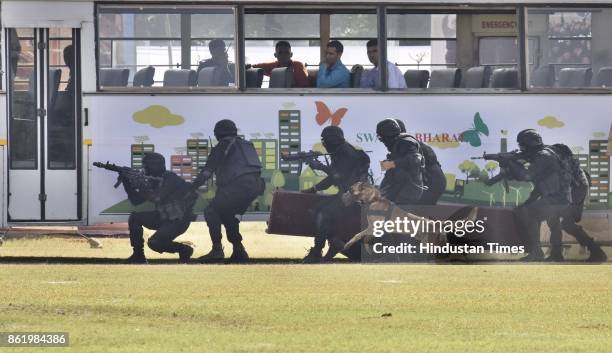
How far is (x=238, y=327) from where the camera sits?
13.2 m

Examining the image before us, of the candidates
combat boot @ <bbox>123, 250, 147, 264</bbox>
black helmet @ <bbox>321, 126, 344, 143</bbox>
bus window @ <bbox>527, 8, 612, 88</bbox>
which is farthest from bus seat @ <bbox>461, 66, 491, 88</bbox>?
combat boot @ <bbox>123, 250, 147, 264</bbox>

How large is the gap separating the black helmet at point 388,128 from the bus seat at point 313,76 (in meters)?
0.91

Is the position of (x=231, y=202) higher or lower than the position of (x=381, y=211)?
higher

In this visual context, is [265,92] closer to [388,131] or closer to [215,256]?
[388,131]

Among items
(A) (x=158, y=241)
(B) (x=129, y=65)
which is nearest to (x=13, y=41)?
(B) (x=129, y=65)

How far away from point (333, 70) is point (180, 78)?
1.81 metres

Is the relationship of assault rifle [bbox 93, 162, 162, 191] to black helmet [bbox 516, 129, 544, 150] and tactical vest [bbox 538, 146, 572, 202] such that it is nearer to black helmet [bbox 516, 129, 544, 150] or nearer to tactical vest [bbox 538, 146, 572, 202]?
black helmet [bbox 516, 129, 544, 150]

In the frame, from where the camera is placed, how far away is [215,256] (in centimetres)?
1928

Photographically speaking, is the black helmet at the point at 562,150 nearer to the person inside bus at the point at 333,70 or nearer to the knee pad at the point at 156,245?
the person inside bus at the point at 333,70

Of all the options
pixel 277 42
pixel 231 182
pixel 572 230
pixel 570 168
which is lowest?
pixel 572 230

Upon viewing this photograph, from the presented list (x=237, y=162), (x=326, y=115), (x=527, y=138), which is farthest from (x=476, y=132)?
(x=237, y=162)

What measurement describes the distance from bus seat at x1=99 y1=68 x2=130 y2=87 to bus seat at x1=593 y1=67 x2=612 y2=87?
567cm

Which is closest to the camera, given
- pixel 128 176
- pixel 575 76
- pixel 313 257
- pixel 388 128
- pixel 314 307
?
pixel 314 307

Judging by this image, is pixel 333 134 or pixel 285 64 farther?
pixel 285 64
